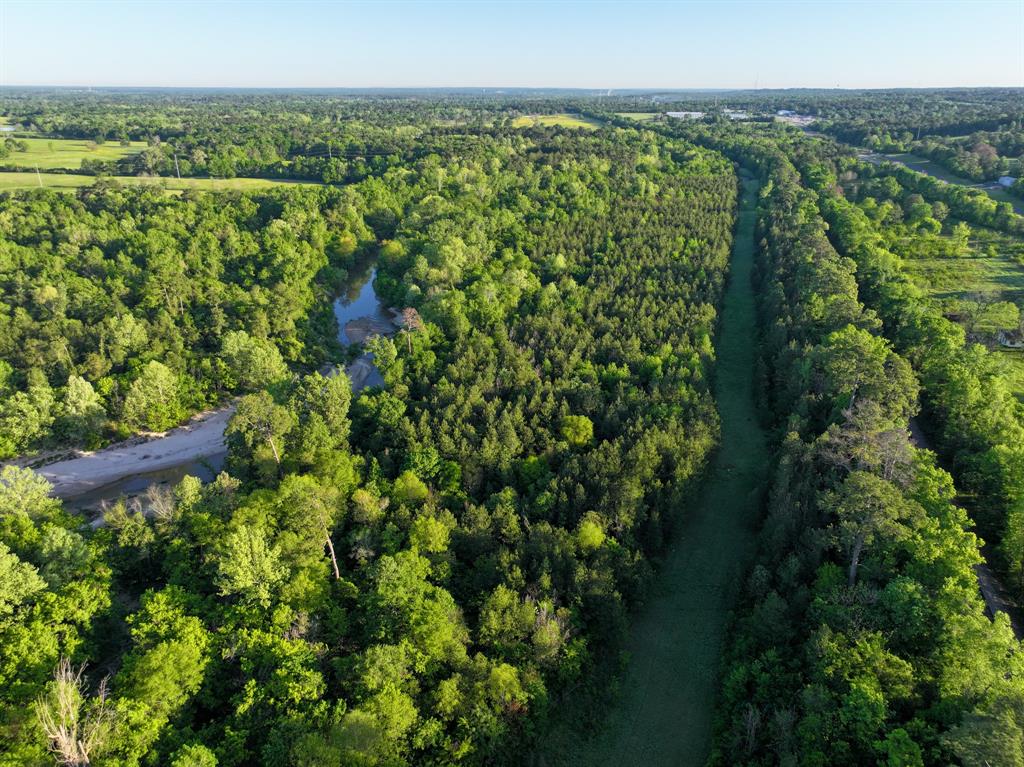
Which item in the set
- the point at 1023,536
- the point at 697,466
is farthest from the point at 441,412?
the point at 1023,536

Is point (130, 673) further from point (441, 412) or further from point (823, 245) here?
point (823, 245)

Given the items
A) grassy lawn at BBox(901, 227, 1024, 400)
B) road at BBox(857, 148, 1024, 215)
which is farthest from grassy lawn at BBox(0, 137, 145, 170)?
road at BBox(857, 148, 1024, 215)

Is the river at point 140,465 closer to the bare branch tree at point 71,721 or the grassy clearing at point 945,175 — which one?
the bare branch tree at point 71,721

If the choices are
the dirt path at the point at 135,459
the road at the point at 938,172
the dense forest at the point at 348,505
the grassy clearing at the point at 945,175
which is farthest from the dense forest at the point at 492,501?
the road at the point at 938,172

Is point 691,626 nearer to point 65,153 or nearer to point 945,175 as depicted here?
point 945,175

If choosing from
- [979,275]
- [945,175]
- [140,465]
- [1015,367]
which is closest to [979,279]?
[979,275]

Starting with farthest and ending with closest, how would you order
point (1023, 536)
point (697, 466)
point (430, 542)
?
point (697, 466) → point (430, 542) → point (1023, 536)
